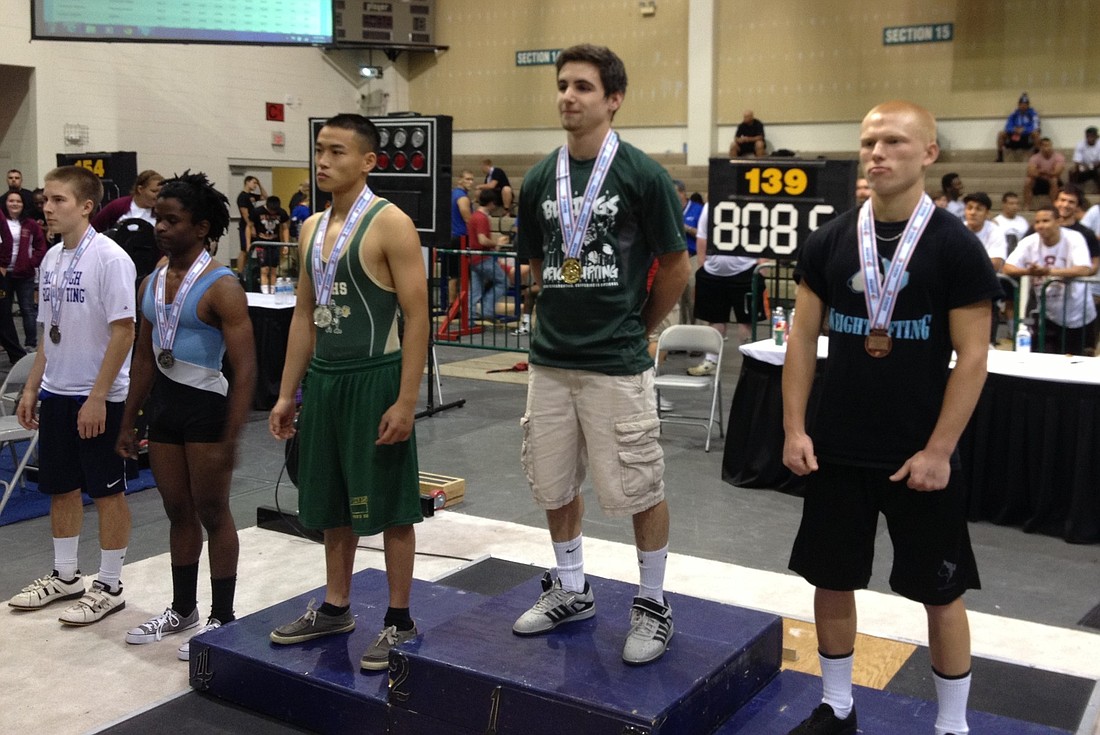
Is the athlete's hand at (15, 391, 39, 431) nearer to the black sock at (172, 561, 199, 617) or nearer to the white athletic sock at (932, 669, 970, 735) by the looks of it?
the black sock at (172, 561, 199, 617)

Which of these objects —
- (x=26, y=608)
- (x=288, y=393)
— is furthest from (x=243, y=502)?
(x=288, y=393)

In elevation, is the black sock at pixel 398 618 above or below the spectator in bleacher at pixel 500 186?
below

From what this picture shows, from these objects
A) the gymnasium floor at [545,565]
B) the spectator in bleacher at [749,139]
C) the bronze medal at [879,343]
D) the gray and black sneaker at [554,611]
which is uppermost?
the spectator in bleacher at [749,139]

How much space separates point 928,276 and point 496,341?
9468mm

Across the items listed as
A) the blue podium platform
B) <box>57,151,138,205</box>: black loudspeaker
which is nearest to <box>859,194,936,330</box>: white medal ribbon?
the blue podium platform

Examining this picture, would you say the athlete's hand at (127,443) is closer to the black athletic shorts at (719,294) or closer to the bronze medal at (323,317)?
the bronze medal at (323,317)

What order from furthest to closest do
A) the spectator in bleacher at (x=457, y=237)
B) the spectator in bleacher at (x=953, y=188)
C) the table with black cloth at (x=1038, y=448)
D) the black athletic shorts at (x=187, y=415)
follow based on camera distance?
the spectator in bleacher at (x=953, y=188) < the spectator in bleacher at (x=457, y=237) < the table with black cloth at (x=1038, y=448) < the black athletic shorts at (x=187, y=415)

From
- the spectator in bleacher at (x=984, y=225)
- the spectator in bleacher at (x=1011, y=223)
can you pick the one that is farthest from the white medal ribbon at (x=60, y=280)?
the spectator in bleacher at (x=1011, y=223)

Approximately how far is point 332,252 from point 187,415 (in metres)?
0.85

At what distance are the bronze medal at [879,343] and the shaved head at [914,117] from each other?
1.53ft

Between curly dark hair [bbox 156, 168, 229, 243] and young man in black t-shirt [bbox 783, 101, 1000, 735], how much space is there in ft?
6.77

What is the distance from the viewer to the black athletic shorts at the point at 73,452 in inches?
170

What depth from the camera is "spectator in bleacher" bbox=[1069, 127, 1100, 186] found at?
1516cm

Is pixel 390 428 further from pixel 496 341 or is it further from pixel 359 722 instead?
pixel 496 341
